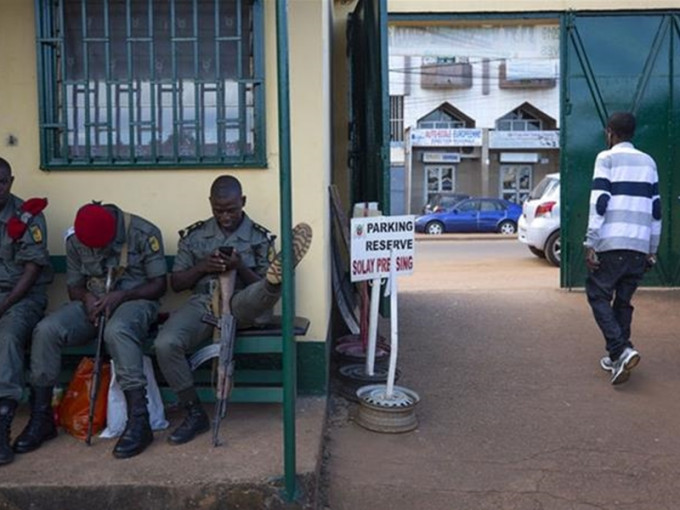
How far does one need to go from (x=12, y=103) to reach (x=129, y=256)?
4.11ft

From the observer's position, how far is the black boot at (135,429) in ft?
12.3

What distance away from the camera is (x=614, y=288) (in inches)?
208

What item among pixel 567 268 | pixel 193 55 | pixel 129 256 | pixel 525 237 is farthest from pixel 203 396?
pixel 525 237

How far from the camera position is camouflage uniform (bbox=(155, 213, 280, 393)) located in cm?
394

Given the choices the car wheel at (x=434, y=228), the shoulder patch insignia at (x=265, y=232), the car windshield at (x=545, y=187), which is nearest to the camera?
the shoulder patch insignia at (x=265, y=232)

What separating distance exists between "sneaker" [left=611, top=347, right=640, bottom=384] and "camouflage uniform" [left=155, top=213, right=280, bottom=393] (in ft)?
8.08

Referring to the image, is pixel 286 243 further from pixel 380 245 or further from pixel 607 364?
pixel 607 364

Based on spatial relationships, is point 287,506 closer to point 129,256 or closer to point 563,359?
point 129,256

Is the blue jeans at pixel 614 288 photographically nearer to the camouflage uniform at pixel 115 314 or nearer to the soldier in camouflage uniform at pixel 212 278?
the soldier in camouflage uniform at pixel 212 278

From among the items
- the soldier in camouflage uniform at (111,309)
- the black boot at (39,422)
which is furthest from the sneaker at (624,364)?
the black boot at (39,422)

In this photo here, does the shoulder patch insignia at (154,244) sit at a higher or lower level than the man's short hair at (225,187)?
lower

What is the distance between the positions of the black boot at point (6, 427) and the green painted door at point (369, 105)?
287 centimetres

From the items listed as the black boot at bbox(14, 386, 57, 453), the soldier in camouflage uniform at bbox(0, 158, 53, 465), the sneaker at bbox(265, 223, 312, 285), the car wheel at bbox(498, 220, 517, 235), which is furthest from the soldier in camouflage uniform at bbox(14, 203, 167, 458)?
the car wheel at bbox(498, 220, 517, 235)

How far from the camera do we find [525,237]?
13305 mm
